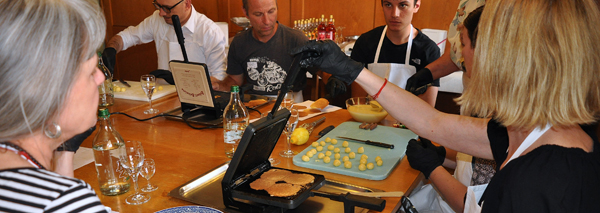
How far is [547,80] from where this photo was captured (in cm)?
102

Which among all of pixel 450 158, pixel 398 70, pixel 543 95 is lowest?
pixel 450 158

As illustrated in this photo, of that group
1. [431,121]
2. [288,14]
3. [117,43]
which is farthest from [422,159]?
[288,14]

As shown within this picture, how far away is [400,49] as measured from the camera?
307 cm

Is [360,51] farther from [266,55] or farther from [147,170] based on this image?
[147,170]

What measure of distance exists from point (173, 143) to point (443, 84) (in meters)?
2.90

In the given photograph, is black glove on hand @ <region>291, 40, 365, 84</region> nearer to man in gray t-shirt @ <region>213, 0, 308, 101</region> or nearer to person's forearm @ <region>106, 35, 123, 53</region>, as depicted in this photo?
man in gray t-shirt @ <region>213, 0, 308, 101</region>

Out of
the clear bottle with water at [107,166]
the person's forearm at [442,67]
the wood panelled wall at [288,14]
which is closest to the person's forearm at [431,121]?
the clear bottle with water at [107,166]

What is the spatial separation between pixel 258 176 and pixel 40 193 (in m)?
0.68

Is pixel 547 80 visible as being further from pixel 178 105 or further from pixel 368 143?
pixel 178 105

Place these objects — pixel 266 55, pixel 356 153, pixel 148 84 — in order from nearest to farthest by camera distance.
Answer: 1. pixel 356 153
2. pixel 148 84
3. pixel 266 55

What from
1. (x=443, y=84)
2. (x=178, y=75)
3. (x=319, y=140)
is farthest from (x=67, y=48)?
(x=443, y=84)

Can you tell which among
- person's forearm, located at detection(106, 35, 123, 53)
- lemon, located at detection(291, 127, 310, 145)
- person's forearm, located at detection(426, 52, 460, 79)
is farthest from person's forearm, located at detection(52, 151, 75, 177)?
person's forearm, located at detection(106, 35, 123, 53)

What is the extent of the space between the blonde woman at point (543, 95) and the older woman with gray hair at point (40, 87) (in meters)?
0.91

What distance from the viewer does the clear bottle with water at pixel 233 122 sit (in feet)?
5.46
